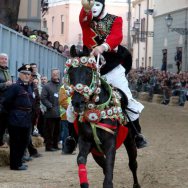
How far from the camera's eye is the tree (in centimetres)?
2298

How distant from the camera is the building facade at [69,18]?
8125cm

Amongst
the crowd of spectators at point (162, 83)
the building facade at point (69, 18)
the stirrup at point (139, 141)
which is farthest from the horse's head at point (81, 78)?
the building facade at point (69, 18)

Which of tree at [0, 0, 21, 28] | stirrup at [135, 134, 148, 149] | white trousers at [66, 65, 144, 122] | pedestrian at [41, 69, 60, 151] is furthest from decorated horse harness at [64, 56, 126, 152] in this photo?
tree at [0, 0, 21, 28]

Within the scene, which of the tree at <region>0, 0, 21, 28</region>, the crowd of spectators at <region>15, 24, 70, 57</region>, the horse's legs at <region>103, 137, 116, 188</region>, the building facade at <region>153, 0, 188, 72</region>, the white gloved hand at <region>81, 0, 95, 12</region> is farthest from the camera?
the building facade at <region>153, 0, 188, 72</region>

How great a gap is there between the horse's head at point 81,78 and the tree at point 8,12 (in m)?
13.6

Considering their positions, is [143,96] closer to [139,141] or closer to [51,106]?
[51,106]

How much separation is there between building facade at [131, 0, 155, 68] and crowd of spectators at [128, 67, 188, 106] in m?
9.70

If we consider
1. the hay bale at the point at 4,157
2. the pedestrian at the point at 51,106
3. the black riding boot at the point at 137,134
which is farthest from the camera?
the pedestrian at the point at 51,106

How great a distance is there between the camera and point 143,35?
221ft

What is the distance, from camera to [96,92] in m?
9.52

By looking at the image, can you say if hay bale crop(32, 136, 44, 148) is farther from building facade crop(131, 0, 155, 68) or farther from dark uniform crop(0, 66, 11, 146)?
building facade crop(131, 0, 155, 68)

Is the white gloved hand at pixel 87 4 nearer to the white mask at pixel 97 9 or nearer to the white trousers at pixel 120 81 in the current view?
the white mask at pixel 97 9

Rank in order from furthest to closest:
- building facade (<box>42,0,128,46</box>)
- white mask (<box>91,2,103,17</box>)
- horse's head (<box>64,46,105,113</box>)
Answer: building facade (<box>42,0,128,46</box>) → white mask (<box>91,2,103,17</box>) → horse's head (<box>64,46,105,113</box>)

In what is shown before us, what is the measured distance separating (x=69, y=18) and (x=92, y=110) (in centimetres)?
7281
